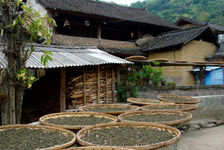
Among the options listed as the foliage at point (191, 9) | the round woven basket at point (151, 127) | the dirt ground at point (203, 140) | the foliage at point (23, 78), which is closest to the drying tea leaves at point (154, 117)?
the round woven basket at point (151, 127)

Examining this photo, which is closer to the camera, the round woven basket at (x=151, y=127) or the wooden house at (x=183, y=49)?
the round woven basket at (x=151, y=127)

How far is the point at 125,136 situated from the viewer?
2338 millimetres

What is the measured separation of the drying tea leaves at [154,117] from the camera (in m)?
3.15

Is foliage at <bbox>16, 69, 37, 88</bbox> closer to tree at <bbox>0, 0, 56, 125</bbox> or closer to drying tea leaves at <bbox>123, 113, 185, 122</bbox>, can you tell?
tree at <bbox>0, 0, 56, 125</bbox>

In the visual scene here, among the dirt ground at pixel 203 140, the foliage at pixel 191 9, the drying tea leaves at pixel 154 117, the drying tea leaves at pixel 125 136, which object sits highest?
the foliage at pixel 191 9

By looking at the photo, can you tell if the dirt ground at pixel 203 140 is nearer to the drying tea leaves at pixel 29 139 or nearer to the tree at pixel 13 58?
the drying tea leaves at pixel 29 139

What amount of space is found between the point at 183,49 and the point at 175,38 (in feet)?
3.32

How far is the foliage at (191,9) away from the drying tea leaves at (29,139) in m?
23.8

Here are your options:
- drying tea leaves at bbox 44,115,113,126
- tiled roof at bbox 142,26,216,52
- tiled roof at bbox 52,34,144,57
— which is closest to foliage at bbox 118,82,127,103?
drying tea leaves at bbox 44,115,113,126

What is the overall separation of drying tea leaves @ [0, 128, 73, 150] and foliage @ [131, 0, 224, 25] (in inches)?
936

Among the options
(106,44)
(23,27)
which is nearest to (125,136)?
(23,27)

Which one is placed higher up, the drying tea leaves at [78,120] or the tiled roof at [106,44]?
the tiled roof at [106,44]

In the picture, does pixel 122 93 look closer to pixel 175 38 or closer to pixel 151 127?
pixel 151 127

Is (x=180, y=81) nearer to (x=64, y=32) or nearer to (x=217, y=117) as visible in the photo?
(x=217, y=117)
